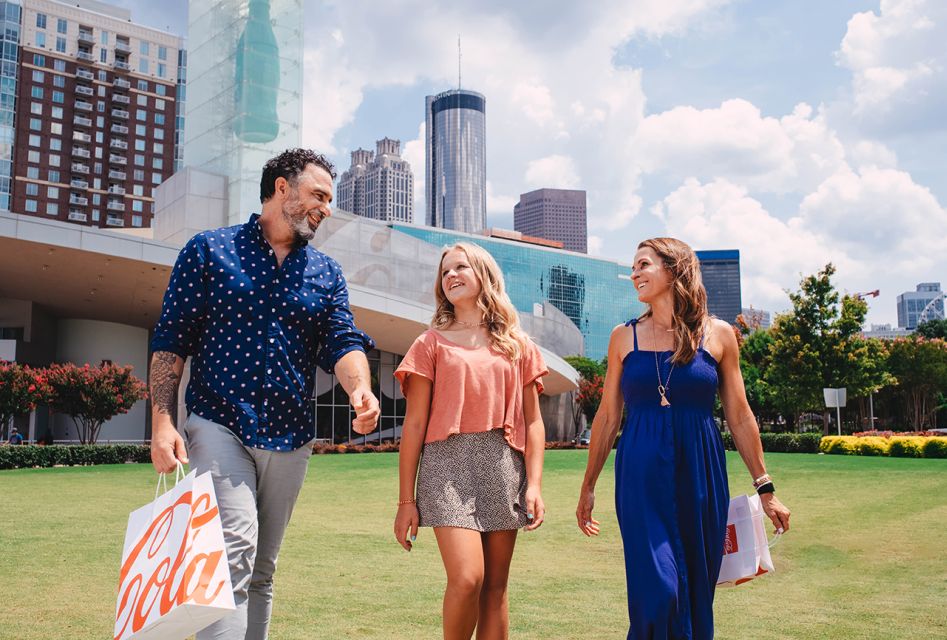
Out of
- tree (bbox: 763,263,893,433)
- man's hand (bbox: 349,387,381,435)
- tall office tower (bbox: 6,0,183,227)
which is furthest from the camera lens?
tall office tower (bbox: 6,0,183,227)

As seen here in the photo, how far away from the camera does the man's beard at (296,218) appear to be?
3.27 m

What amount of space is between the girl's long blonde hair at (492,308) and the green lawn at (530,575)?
6.85ft

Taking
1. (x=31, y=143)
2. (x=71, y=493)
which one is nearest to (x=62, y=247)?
(x=71, y=493)

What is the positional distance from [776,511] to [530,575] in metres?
3.70

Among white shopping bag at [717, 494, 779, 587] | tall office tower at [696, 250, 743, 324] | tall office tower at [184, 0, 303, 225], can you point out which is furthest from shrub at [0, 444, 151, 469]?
tall office tower at [696, 250, 743, 324]

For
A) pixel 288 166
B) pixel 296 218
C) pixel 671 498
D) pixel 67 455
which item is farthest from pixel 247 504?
pixel 67 455

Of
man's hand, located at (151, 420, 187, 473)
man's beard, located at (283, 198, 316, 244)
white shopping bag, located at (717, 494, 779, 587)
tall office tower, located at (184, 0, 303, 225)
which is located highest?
tall office tower, located at (184, 0, 303, 225)

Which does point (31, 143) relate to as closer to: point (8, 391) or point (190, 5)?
point (190, 5)

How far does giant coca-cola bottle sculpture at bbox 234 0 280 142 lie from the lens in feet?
111

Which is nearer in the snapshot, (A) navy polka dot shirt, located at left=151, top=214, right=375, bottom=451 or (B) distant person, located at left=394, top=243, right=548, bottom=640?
(A) navy polka dot shirt, located at left=151, top=214, right=375, bottom=451

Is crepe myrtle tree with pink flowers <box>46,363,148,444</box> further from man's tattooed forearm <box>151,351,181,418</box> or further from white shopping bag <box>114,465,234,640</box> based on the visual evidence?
white shopping bag <box>114,465,234,640</box>

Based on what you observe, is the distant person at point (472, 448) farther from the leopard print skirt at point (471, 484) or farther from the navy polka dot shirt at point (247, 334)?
the navy polka dot shirt at point (247, 334)

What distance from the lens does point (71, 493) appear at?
14.0 m

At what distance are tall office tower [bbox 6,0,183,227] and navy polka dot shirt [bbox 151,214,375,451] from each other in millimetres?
93516
